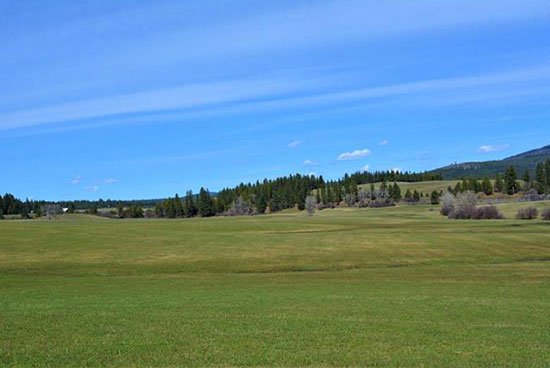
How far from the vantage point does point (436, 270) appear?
4056cm

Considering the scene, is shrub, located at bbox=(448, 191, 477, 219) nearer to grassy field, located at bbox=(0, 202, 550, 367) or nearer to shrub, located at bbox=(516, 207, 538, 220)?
shrub, located at bbox=(516, 207, 538, 220)

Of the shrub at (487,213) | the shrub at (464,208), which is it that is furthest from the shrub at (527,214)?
the shrub at (464,208)

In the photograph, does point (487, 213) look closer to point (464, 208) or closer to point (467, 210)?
point (467, 210)

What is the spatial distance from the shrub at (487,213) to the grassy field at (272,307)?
249 feet

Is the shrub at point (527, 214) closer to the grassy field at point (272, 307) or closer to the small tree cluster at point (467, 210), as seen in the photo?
the small tree cluster at point (467, 210)

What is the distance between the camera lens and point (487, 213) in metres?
126

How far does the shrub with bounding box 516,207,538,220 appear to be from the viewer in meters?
118

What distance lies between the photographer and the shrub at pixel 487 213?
411 ft

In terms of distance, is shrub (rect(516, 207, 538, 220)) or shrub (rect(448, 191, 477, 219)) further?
shrub (rect(448, 191, 477, 219))

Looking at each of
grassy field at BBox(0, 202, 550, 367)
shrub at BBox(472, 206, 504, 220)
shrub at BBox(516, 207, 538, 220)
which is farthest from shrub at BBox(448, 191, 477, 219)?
grassy field at BBox(0, 202, 550, 367)

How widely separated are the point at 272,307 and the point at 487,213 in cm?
11354

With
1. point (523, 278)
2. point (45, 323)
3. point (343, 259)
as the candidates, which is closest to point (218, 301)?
point (45, 323)

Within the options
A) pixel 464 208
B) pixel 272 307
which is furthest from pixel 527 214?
pixel 272 307

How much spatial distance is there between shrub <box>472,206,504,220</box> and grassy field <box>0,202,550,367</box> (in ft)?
249
